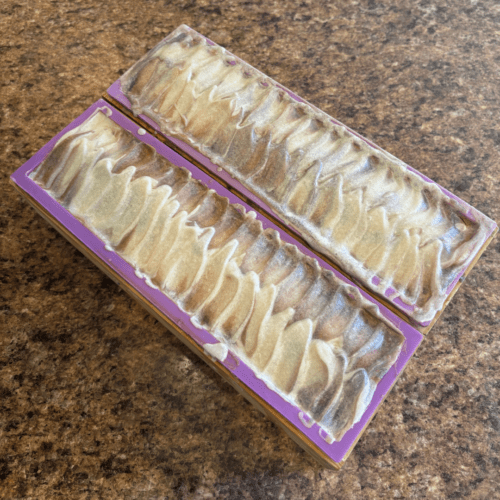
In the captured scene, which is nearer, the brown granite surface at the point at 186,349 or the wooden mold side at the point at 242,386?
the wooden mold side at the point at 242,386

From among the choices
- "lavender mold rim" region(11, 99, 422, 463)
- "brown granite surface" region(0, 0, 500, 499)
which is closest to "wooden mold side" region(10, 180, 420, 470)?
"lavender mold rim" region(11, 99, 422, 463)

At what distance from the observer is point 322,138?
4.14ft

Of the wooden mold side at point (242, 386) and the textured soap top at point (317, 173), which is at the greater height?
the textured soap top at point (317, 173)

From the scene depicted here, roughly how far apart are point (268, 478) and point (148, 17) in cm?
170

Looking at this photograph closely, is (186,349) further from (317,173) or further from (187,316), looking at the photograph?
(317,173)

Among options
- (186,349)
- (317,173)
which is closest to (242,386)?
(186,349)

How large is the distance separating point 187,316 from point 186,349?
26cm

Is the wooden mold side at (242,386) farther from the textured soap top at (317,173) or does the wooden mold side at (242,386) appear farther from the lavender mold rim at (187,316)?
the textured soap top at (317,173)

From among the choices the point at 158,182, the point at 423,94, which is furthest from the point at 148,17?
the point at 423,94

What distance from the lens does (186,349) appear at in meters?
1.30

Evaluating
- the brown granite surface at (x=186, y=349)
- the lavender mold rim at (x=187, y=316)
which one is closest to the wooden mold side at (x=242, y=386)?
the lavender mold rim at (x=187, y=316)

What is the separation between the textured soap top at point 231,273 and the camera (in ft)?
3.32

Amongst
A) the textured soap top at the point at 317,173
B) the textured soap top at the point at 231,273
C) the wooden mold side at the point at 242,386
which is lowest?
the wooden mold side at the point at 242,386

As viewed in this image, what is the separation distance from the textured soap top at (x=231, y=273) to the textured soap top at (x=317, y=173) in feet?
0.30
